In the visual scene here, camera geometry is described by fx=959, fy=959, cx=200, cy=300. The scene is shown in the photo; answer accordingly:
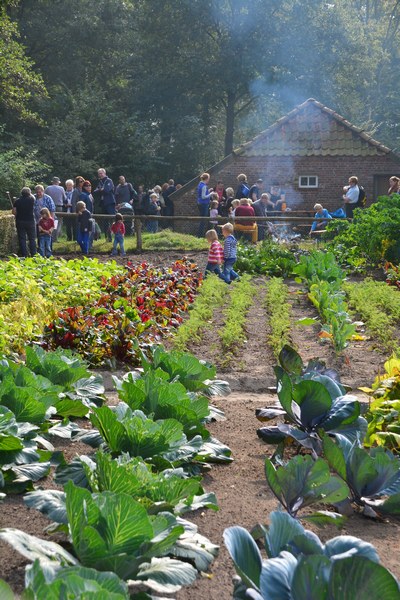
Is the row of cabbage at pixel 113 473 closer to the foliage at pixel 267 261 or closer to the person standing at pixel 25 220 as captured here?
the foliage at pixel 267 261

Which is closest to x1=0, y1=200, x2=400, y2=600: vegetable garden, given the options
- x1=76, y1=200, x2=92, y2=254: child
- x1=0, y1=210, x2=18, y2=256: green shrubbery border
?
x1=0, y1=210, x2=18, y2=256: green shrubbery border

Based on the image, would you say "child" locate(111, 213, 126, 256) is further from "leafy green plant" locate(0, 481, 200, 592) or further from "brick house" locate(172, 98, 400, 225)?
"leafy green plant" locate(0, 481, 200, 592)

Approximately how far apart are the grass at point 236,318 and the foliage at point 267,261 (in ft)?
5.72

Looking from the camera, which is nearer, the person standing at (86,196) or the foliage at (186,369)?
the foliage at (186,369)

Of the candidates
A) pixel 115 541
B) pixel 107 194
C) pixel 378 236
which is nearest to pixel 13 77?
pixel 107 194

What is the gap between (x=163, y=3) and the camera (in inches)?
1670

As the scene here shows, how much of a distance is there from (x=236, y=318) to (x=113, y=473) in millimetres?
7359

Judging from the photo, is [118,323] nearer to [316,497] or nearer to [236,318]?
[236,318]

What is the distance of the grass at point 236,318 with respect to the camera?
10.1 metres

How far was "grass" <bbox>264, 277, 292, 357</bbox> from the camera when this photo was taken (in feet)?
33.0

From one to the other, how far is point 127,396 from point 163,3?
1541 inches

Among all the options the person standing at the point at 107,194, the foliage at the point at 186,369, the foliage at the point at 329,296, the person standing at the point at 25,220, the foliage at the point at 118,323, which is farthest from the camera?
the person standing at the point at 107,194

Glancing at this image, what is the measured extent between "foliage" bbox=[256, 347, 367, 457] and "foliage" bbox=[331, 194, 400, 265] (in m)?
10.9

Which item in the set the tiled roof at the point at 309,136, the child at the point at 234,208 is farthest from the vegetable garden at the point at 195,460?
the tiled roof at the point at 309,136
